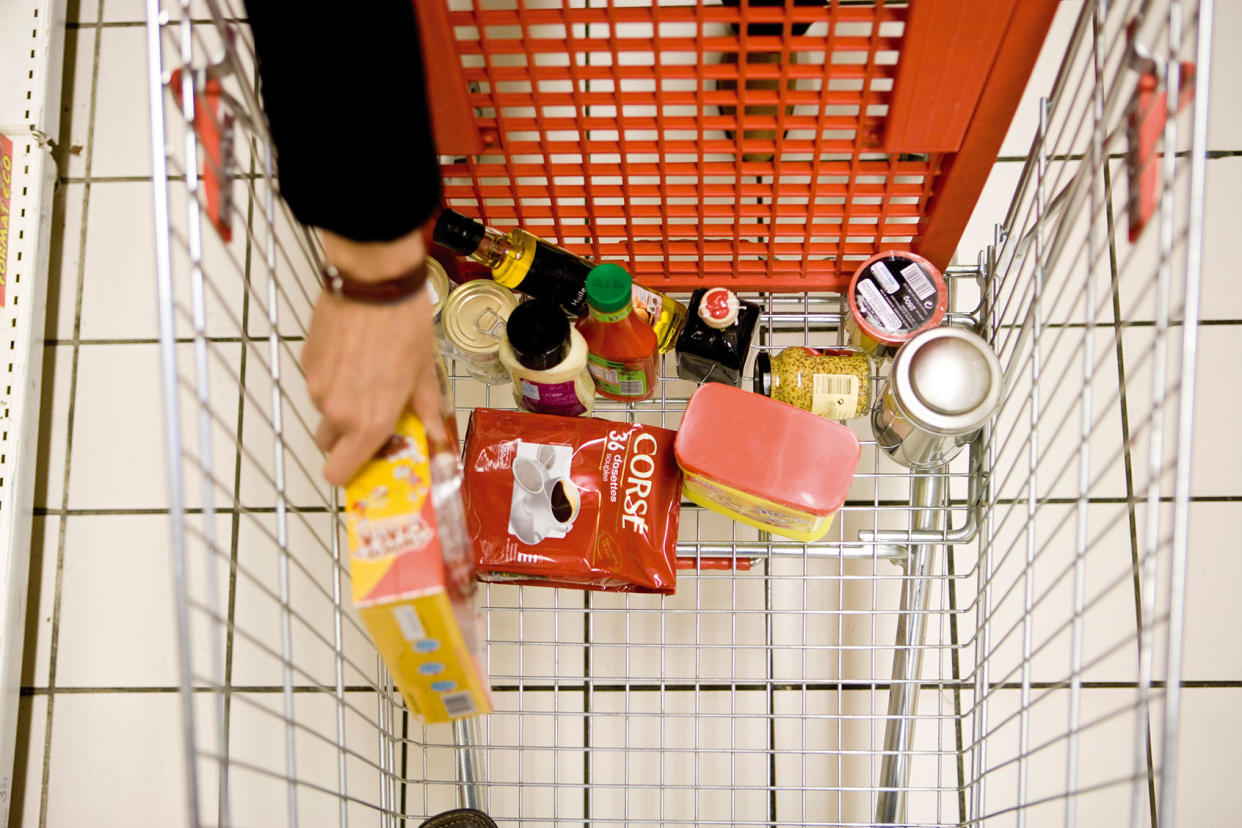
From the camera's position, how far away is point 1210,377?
133cm

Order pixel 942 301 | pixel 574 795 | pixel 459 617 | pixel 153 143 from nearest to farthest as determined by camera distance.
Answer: pixel 153 143
pixel 459 617
pixel 942 301
pixel 574 795

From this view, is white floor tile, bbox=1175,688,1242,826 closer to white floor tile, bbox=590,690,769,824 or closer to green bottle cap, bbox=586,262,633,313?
white floor tile, bbox=590,690,769,824

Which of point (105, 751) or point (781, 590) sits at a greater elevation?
point (781, 590)

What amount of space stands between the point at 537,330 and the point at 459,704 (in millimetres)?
346

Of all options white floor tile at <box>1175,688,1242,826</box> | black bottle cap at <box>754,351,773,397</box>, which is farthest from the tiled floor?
Result: black bottle cap at <box>754,351,773,397</box>

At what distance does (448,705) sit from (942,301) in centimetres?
65

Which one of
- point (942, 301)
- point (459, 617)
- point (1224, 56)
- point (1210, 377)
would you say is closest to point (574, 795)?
point (459, 617)

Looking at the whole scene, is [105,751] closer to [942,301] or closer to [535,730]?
[535,730]

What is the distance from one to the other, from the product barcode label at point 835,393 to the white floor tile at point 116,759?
1.05 meters

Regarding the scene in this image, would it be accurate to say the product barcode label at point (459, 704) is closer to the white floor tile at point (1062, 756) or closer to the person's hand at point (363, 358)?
the person's hand at point (363, 358)

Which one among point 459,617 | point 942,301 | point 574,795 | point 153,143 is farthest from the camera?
point 574,795

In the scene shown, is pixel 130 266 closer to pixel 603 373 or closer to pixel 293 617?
pixel 293 617

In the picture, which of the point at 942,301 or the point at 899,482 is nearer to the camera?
the point at 942,301

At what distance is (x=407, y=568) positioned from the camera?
2.19ft
